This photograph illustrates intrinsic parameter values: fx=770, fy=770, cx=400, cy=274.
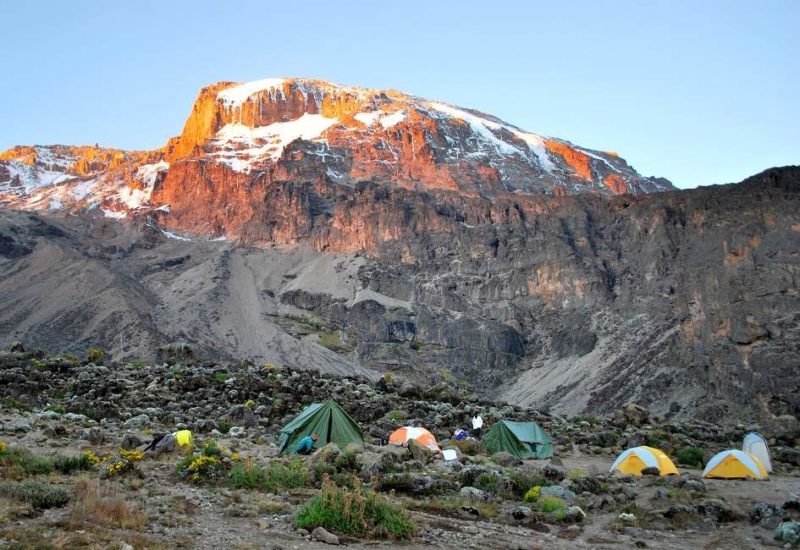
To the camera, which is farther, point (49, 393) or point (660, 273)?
point (660, 273)

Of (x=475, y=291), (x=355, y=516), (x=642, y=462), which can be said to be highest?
(x=475, y=291)

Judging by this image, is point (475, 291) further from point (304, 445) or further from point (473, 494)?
point (473, 494)

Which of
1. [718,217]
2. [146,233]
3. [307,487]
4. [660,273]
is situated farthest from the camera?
[146,233]

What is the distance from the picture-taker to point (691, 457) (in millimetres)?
32906

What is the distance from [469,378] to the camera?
129125 mm

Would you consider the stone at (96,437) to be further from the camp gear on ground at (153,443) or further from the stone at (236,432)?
the stone at (236,432)

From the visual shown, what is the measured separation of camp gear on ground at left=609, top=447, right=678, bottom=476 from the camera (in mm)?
26922

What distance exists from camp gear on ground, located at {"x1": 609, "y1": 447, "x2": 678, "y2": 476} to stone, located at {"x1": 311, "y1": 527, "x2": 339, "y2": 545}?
54.9ft

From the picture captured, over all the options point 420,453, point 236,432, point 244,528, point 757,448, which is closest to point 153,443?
point 236,432

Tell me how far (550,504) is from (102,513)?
10.0 m

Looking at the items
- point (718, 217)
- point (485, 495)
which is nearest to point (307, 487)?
point (485, 495)

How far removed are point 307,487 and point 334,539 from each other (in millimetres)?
4839

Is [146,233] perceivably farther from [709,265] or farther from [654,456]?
[654,456]

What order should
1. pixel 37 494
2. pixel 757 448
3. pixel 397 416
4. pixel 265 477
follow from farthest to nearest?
1. pixel 397 416
2. pixel 757 448
3. pixel 265 477
4. pixel 37 494
